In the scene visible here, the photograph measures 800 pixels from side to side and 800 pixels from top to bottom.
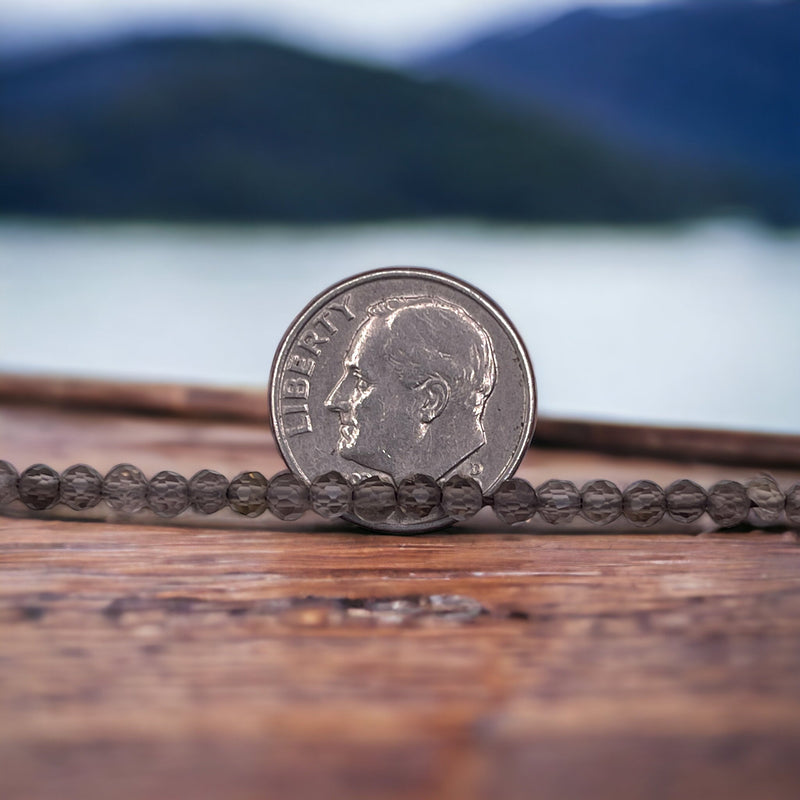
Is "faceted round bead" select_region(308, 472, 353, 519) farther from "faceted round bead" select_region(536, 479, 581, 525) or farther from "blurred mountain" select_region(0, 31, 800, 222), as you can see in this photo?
"blurred mountain" select_region(0, 31, 800, 222)

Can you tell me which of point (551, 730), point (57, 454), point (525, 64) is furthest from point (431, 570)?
point (525, 64)

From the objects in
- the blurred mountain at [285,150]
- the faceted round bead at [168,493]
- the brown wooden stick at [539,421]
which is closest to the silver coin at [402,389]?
the faceted round bead at [168,493]

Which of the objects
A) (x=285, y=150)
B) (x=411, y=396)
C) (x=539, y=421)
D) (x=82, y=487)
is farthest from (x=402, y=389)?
(x=285, y=150)

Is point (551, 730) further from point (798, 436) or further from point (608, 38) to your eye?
point (608, 38)

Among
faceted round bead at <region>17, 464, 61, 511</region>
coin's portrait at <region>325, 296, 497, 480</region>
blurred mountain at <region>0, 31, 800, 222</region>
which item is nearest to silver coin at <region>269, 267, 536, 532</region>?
coin's portrait at <region>325, 296, 497, 480</region>

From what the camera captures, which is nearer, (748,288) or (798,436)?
(798,436)
